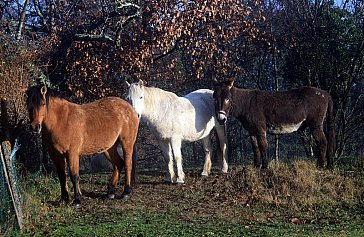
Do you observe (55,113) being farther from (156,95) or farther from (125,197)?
(156,95)

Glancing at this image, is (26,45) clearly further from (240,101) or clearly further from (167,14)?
(240,101)

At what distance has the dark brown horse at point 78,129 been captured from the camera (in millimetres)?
7234

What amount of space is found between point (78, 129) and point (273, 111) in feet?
14.7

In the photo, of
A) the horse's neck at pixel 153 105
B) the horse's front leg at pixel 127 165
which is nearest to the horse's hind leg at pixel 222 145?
the horse's neck at pixel 153 105

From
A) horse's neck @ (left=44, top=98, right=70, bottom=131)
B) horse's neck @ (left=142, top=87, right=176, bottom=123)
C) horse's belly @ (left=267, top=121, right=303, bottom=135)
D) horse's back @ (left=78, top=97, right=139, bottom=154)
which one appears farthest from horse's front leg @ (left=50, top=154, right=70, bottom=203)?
horse's belly @ (left=267, top=121, right=303, bottom=135)

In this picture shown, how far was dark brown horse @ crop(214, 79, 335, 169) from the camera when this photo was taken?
403 inches

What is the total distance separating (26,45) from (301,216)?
5827mm

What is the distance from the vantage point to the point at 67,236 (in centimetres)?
643

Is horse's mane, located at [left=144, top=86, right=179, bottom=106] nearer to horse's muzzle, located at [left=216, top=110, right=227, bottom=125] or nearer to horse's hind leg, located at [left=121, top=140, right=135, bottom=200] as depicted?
horse's muzzle, located at [left=216, top=110, right=227, bottom=125]

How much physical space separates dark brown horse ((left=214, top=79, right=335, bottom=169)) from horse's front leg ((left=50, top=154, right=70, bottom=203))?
3.69 m

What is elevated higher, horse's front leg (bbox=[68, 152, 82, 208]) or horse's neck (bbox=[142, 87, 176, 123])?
horse's neck (bbox=[142, 87, 176, 123])

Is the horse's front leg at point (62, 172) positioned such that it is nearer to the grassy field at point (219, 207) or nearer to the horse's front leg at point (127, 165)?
the grassy field at point (219, 207)

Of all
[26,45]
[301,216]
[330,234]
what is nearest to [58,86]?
[26,45]

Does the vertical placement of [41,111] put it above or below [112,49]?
below
